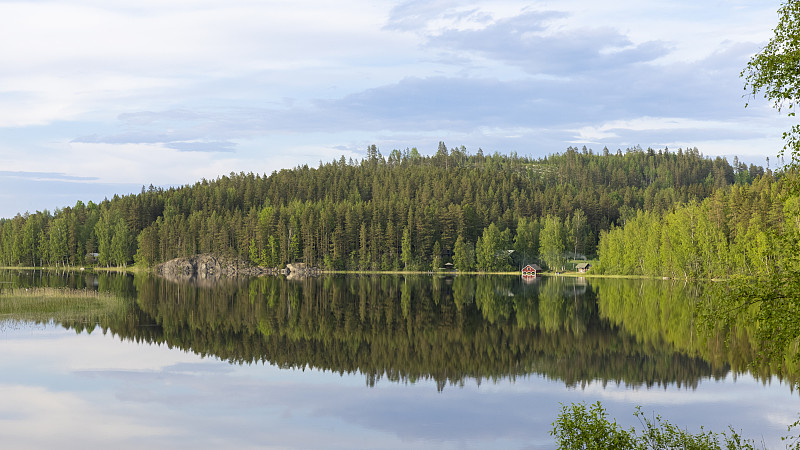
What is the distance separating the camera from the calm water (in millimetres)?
30891

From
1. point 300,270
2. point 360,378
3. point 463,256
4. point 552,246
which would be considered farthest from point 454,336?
point 300,270

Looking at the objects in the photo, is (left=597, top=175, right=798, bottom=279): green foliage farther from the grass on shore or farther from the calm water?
the grass on shore

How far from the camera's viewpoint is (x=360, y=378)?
136ft

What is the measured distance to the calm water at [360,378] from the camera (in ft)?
101

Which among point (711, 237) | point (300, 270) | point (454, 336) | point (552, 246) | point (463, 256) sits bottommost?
point (454, 336)

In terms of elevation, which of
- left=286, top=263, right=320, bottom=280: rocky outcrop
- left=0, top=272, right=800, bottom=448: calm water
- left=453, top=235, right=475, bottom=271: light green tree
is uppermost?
left=453, top=235, right=475, bottom=271: light green tree

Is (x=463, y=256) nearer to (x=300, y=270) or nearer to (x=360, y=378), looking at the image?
(x=300, y=270)

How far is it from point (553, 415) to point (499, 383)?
287 inches

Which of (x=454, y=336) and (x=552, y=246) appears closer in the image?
(x=454, y=336)

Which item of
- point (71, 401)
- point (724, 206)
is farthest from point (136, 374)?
point (724, 206)

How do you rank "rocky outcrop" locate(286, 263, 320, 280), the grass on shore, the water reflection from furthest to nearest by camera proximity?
1. "rocky outcrop" locate(286, 263, 320, 280)
2. the grass on shore
3. the water reflection

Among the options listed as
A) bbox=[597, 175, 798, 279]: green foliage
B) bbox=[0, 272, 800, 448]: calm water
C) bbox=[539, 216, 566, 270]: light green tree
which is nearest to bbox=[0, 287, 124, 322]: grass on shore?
bbox=[0, 272, 800, 448]: calm water

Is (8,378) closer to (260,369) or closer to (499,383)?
(260,369)

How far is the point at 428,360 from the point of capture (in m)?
47.2
